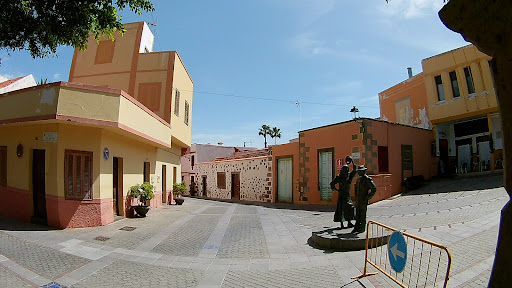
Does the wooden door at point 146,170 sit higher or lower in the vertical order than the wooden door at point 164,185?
higher

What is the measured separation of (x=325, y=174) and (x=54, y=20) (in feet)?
43.7

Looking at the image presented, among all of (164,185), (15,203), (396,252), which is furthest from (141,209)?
(396,252)

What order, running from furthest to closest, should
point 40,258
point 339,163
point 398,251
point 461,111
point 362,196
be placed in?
point 461,111 < point 339,163 < point 362,196 < point 40,258 < point 398,251

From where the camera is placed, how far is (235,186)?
24609 mm

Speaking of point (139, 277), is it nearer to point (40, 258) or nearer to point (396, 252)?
→ point (40, 258)

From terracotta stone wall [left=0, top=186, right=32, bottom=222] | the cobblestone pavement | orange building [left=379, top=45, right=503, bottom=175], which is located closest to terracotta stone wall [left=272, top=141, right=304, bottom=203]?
the cobblestone pavement

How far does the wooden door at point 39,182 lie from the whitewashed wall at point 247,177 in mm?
13294

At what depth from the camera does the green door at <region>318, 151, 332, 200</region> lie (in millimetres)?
15375

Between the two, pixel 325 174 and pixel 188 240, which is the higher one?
pixel 325 174

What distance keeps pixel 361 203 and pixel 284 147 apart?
39.5 feet

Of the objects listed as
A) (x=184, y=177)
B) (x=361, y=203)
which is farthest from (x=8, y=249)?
(x=184, y=177)

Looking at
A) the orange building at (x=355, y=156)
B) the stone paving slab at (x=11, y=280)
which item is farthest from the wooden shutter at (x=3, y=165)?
the orange building at (x=355, y=156)

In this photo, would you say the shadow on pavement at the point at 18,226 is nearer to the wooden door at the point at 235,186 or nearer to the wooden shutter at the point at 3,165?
the wooden shutter at the point at 3,165

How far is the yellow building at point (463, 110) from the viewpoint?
16.3 meters
